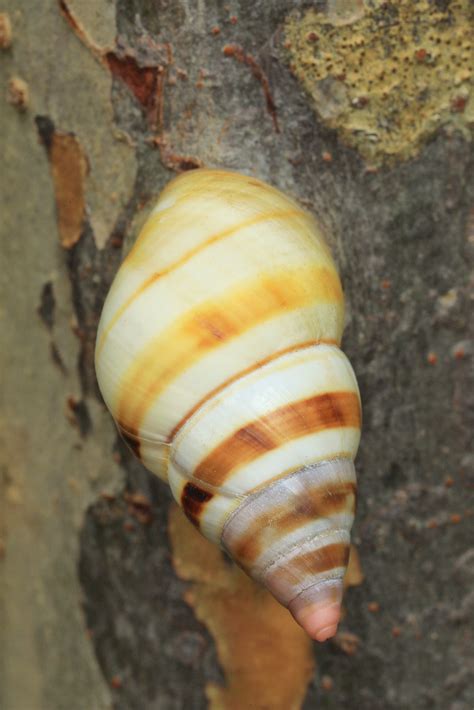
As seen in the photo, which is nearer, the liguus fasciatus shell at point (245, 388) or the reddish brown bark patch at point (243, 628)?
the liguus fasciatus shell at point (245, 388)

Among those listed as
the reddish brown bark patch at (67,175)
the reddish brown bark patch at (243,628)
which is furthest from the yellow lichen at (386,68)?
the reddish brown bark patch at (243,628)

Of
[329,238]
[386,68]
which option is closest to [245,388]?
[329,238]

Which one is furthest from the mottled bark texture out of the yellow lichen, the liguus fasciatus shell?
the liguus fasciatus shell

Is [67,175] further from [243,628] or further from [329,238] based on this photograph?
[243,628]

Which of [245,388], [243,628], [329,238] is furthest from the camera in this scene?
[243,628]

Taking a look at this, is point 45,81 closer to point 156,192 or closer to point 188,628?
point 156,192

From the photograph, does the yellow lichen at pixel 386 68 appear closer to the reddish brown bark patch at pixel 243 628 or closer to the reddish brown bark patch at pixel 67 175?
the reddish brown bark patch at pixel 67 175
